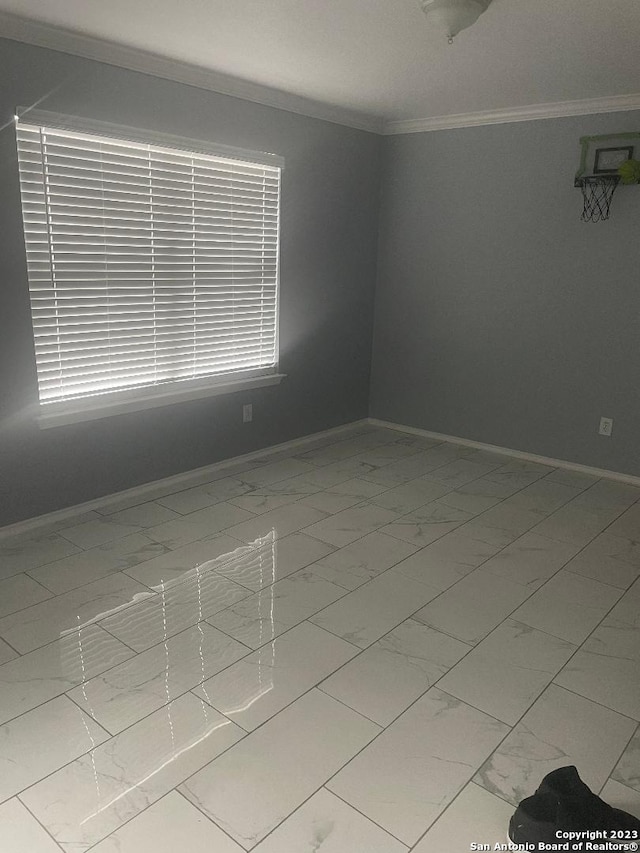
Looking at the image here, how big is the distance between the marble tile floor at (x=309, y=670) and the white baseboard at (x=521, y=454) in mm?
505

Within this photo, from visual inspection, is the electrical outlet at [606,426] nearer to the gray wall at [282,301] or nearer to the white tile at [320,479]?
the white tile at [320,479]

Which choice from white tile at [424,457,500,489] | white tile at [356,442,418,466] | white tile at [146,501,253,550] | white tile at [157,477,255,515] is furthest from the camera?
white tile at [356,442,418,466]

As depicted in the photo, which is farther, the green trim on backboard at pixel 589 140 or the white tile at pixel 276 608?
the green trim on backboard at pixel 589 140

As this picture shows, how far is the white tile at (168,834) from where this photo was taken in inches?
59.5

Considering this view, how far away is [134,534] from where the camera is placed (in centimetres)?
312

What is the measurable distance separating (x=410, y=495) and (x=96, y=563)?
1801 mm

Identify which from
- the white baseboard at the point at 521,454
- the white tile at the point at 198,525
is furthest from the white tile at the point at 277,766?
the white baseboard at the point at 521,454

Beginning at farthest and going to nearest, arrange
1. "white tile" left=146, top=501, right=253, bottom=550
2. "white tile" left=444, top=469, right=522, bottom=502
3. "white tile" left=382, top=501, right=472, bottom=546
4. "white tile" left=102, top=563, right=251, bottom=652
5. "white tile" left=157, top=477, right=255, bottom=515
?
"white tile" left=444, top=469, right=522, bottom=502, "white tile" left=157, top=477, right=255, bottom=515, "white tile" left=382, top=501, right=472, bottom=546, "white tile" left=146, top=501, right=253, bottom=550, "white tile" left=102, top=563, right=251, bottom=652

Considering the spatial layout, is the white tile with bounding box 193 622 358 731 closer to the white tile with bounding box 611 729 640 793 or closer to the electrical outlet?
the white tile with bounding box 611 729 640 793

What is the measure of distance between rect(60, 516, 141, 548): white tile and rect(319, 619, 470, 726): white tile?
56.9 inches

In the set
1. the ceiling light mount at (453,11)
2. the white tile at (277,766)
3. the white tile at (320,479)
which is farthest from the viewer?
the white tile at (320,479)

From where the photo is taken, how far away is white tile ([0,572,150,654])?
7.49 feet

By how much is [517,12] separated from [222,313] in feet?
7.11

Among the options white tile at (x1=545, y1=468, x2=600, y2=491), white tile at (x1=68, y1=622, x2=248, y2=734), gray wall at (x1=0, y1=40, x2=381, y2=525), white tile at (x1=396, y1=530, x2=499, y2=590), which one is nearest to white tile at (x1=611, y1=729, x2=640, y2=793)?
white tile at (x1=396, y1=530, x2=499, y2=590)
